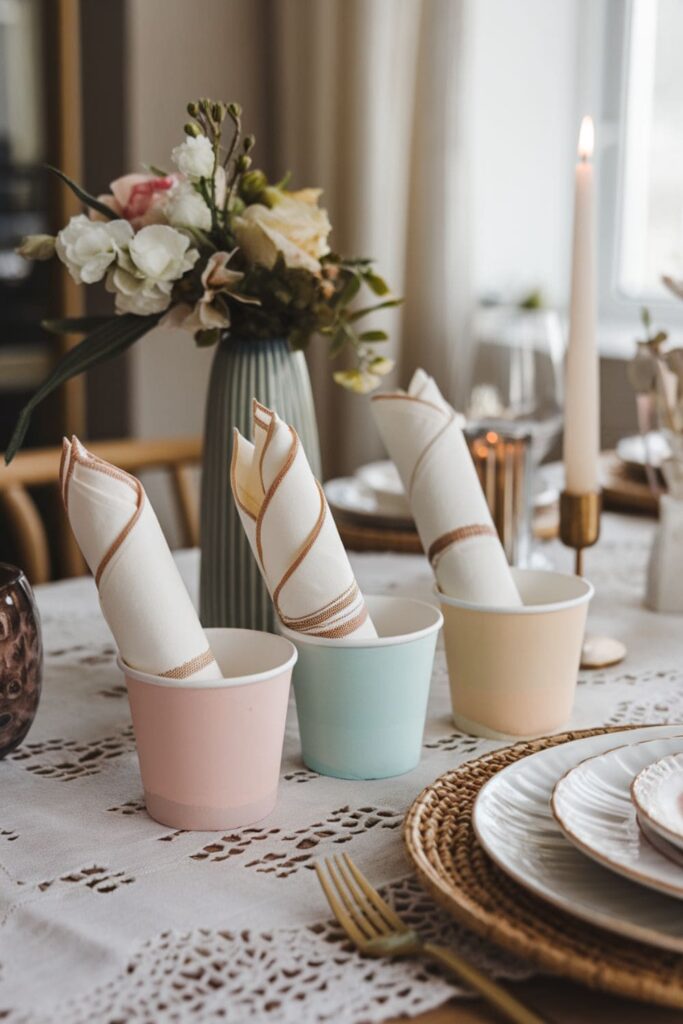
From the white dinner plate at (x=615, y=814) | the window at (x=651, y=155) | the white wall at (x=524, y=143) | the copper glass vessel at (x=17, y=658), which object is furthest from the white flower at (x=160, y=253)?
the window at (x=651, y=155)

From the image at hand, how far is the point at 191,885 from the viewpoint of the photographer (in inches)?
25.5

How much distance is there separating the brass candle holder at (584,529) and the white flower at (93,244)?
41cm

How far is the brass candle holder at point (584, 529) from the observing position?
1.00 meters

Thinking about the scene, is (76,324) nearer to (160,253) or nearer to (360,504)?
(160,253)

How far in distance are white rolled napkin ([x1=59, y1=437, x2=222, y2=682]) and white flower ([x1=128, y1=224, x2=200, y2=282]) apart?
9.7 inches

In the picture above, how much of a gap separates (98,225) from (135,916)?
20.3 inches

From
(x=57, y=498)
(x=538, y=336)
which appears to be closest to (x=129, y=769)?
(x=538, y=336)

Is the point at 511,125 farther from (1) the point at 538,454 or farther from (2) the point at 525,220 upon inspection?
(1) the point at 538,454

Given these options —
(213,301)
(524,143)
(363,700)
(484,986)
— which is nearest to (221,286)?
(213,301)

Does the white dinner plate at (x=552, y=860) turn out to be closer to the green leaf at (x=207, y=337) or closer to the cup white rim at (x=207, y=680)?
the cup white rim at (x=207, y=680)

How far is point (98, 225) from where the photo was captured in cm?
91

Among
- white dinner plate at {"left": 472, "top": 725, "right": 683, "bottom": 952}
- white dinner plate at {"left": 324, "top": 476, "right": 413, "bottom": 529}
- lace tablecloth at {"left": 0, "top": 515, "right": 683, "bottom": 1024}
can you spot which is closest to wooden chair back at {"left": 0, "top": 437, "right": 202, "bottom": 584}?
white dinner plate at {"left": 324, "top": 476, "right": 413, "bottom": 529}

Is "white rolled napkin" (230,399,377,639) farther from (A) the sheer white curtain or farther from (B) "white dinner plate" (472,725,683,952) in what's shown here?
(A) the sheer white curtain

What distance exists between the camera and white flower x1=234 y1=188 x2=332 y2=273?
2.99 ft
